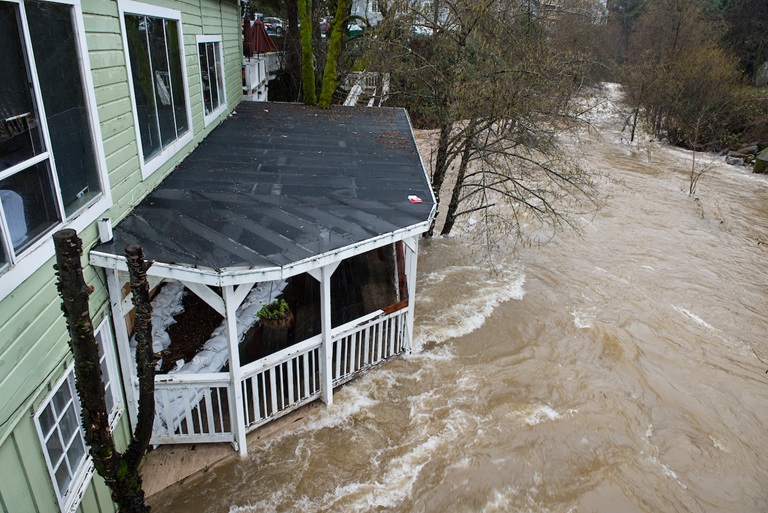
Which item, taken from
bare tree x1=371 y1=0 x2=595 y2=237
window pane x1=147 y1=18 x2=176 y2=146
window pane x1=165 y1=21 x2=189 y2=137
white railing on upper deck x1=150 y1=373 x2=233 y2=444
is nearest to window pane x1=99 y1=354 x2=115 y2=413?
white railing on upper deck x1=150 y1=373 x2=233 y2=444

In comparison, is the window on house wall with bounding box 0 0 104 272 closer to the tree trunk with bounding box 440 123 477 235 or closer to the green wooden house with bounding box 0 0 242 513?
the green wooden house with bounding box 0 0 242 513

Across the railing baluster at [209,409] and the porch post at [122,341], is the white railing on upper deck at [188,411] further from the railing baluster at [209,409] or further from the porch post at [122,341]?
the porch post at [122,341]

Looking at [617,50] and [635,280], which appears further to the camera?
[617,50]

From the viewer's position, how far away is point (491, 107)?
9617 millimetres

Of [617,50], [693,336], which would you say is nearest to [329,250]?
[693,336]

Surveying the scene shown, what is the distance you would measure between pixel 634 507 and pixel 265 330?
4888mm

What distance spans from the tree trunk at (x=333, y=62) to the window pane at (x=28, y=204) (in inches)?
358

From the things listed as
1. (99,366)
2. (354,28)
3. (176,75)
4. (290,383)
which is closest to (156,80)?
(176,75)

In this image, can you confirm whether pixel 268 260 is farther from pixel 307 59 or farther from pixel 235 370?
pixel 307 59

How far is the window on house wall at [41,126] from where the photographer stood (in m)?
3.10

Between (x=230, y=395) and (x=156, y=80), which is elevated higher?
(x=156, y=80)

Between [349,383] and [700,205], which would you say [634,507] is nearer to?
[349,383]

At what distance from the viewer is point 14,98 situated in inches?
124

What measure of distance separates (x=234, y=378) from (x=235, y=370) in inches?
3.9
